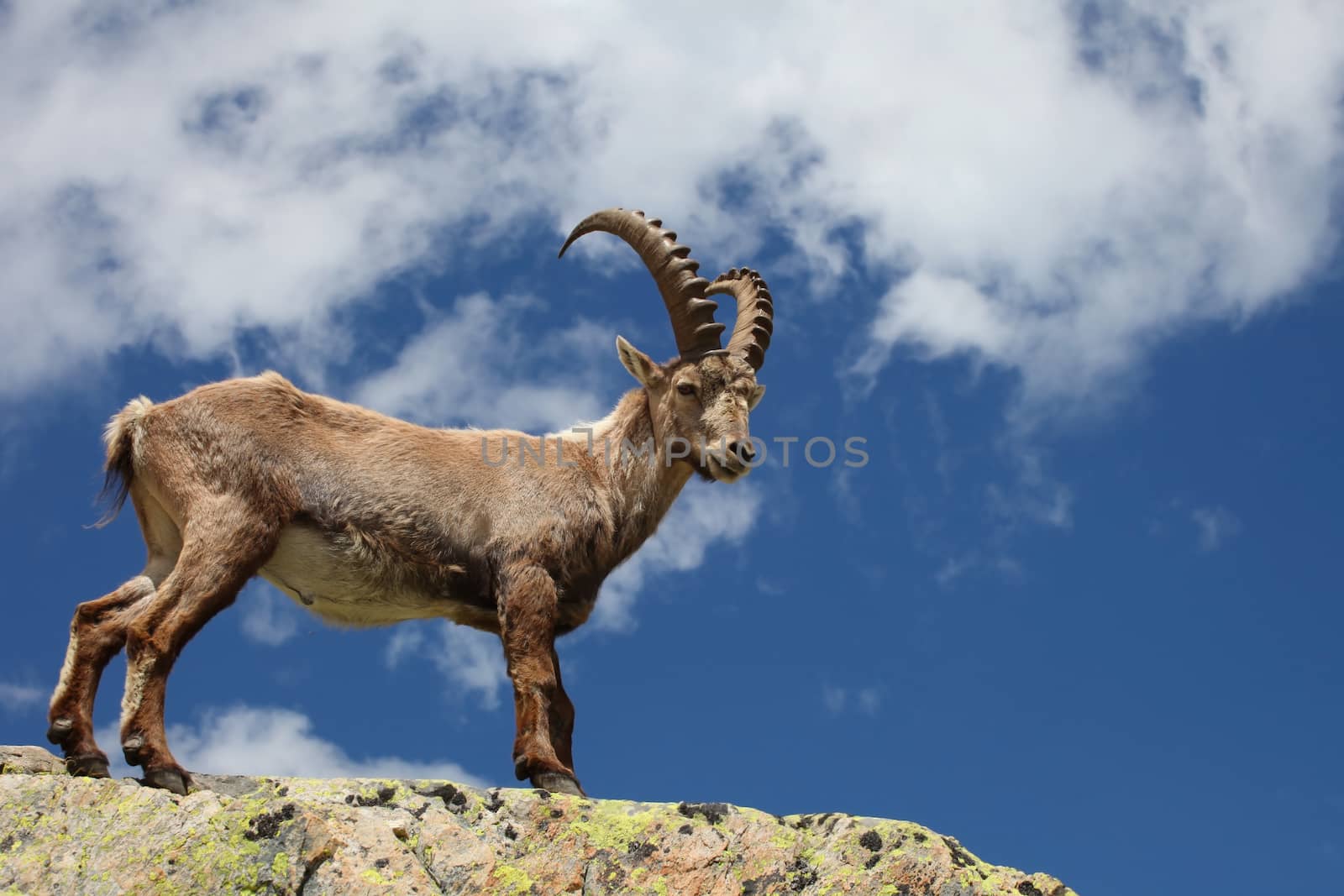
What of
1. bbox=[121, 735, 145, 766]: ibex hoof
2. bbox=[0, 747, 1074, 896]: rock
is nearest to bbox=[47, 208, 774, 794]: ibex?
bbox=[121, 735, 145, 766]: ibex hoof

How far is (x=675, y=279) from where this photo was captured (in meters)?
12.2

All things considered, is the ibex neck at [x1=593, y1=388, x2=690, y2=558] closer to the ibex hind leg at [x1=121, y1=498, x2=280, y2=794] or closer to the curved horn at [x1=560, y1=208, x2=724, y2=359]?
the curved horn at [x1=560, y1=208, x2=724, y2=359]

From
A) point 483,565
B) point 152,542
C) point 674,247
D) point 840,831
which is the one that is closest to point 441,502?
point 483,565

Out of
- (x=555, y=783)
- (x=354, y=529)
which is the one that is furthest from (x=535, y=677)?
(x=354, y=529)

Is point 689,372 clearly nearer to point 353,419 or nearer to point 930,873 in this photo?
point 353,419

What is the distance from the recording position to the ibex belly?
1020cm

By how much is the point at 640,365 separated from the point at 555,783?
13.2 ft

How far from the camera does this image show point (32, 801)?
7801 mm

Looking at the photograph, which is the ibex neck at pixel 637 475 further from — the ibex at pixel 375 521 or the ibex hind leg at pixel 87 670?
the ibex hind leg at pixel 87 670

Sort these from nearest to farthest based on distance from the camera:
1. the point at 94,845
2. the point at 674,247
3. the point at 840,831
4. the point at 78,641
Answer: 1. the point at 94,845
2. the point at 840,831
3. the point at 78,641
4. the point at 674,247

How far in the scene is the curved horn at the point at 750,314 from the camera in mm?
12195

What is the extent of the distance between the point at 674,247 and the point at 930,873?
6.28 meters

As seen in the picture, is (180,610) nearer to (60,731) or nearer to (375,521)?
(60,731)

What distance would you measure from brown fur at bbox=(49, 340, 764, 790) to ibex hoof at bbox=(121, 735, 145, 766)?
16mm
